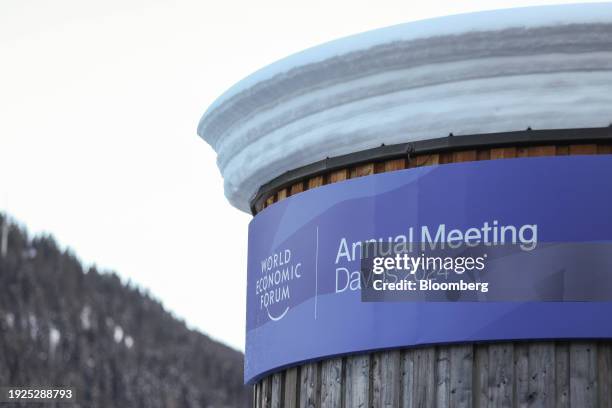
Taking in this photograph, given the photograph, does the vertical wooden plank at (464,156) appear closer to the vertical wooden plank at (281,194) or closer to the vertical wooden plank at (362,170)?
the vertical wooden plank at (362,170)

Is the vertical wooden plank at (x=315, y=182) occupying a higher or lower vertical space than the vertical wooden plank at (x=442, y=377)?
higher

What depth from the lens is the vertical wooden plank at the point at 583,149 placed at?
24.1ft

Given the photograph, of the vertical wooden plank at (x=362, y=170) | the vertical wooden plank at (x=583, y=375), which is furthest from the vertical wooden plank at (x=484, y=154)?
the vertical wooden plank at (x=583, y=375)

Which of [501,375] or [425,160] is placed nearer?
[501,375]

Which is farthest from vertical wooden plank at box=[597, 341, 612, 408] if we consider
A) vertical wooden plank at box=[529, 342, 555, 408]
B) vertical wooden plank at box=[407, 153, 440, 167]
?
vertical wooden plank at box=[407, 153, 440, 167]

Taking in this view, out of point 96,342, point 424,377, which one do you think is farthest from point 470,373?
point 96,342

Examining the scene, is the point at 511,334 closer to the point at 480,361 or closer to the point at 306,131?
the point at 480,361

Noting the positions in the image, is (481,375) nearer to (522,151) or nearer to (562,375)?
(562,375)

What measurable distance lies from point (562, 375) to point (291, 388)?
1.82 meters

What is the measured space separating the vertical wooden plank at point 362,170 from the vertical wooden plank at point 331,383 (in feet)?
3.73

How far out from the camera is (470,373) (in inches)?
285

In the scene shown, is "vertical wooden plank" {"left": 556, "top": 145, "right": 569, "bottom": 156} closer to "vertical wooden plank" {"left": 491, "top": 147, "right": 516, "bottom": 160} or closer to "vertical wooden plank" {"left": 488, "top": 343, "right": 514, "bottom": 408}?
"vertical wooden plank" {"left": 491, "top": 147, "right": 516, "bottom": 160}

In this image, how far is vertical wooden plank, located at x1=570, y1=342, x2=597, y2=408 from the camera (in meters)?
7.02

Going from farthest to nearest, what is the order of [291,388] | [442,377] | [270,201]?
[270,201] < [291,388] < [442,377]
